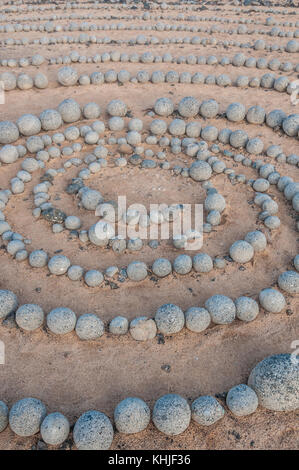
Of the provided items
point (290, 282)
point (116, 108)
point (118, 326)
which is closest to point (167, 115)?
point (116, 108)

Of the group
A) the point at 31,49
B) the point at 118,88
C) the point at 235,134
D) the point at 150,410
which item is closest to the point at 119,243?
the point at 150,410

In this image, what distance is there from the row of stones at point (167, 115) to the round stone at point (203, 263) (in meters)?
3.44

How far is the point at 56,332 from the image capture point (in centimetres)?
503

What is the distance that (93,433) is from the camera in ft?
12.8

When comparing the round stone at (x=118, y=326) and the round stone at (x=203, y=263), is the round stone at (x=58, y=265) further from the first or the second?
the round stone at (x=203, y=263)

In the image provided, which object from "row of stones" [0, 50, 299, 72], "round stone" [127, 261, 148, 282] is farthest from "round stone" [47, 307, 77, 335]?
"row of stones" [0, 50, 299, 72]

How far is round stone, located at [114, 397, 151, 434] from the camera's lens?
4059mm

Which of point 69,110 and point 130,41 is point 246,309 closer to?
point 69,110

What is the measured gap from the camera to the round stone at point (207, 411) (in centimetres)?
414

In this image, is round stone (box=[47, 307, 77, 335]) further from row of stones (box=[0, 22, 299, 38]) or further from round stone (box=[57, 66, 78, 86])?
row of stones (box=[0, 22, 299, 38])

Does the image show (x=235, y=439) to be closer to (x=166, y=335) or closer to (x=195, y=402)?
(x=195, y=402)

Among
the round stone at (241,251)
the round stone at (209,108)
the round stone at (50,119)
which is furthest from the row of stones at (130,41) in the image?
the round stone at (241,251)

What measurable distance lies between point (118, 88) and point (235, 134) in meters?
3.80

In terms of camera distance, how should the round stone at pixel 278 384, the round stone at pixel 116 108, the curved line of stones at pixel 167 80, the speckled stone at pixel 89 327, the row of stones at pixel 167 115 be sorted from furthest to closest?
1. the curved line of stones at pixel 167 80
2. the round stone at pixel 116 108
3. the row of stones at pixel 167 115
4. the speckled stone at pixel 89 327
5. the round stone at pixel 278 384
